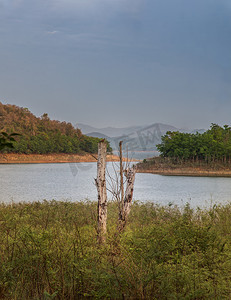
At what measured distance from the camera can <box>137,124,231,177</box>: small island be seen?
37.5 meters

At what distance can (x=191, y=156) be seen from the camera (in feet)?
134

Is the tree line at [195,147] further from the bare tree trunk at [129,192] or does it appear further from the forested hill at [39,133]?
the bare tree trunk at [129,192]

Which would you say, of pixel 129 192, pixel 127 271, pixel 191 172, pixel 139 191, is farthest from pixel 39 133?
pixel 127 271

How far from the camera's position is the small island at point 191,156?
3747 cm

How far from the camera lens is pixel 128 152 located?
25.6ft

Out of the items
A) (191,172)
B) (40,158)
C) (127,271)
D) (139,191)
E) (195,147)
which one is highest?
(195,147)

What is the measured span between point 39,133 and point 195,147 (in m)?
41.8

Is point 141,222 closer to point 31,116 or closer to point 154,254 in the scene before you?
point 154,254

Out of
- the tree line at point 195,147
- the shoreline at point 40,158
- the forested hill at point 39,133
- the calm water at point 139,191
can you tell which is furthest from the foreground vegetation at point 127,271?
the forested hill at point 39,133

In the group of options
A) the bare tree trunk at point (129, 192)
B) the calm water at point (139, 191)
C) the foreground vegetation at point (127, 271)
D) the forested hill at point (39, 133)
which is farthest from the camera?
the forested hill at point (39, 133)

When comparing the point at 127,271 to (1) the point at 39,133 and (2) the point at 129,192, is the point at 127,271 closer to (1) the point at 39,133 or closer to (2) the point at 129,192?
(2) the point at 129,192

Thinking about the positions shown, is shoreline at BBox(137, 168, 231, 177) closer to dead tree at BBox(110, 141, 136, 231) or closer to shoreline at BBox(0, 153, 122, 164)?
shoreline at BBox(0, 153, 122, 164)

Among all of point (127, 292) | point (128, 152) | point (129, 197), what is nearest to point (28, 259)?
point (127, 292)

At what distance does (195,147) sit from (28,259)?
37.6m
